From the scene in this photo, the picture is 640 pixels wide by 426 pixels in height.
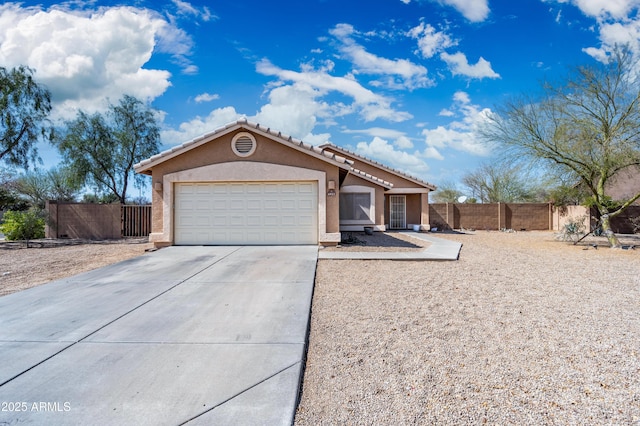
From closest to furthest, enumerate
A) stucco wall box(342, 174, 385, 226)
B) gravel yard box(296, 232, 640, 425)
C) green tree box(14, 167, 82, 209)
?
1. gravel yard box(296, 232, 640, 425)
2. stucco wall box(342, 174, 385, 226)
3. green tree box(14, 167, 82, 209)

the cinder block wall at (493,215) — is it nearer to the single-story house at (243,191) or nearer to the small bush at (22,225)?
the single-story house at (243,191)

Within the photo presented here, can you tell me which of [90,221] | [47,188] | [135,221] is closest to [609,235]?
[135,221]

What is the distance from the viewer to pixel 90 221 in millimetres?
19250

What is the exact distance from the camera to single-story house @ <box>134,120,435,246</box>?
488 inches

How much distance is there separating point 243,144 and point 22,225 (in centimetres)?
1297

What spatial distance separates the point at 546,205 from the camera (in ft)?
82.9

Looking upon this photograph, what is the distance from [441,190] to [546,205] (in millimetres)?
13861

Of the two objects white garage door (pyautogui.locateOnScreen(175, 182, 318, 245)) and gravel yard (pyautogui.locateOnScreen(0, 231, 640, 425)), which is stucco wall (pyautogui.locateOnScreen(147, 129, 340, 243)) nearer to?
white garage door (pyautogui.locateOnScreen(175, 182, 318, 245))

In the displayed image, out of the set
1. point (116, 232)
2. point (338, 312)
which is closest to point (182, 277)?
point (338, 312)

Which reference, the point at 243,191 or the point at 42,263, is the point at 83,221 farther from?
the point at 243,191

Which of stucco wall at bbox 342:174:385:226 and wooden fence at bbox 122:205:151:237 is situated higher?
stucco wall at bbox 342:174:385:226

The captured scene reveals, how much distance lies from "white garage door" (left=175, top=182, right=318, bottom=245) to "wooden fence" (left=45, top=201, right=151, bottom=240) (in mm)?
8847

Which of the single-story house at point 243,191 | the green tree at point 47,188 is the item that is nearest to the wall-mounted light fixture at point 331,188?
the single-story house at point 243,191

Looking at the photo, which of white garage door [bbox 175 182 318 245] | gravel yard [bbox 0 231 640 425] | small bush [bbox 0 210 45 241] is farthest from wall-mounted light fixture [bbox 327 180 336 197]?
small bush [bbox 0 210 45 241]
